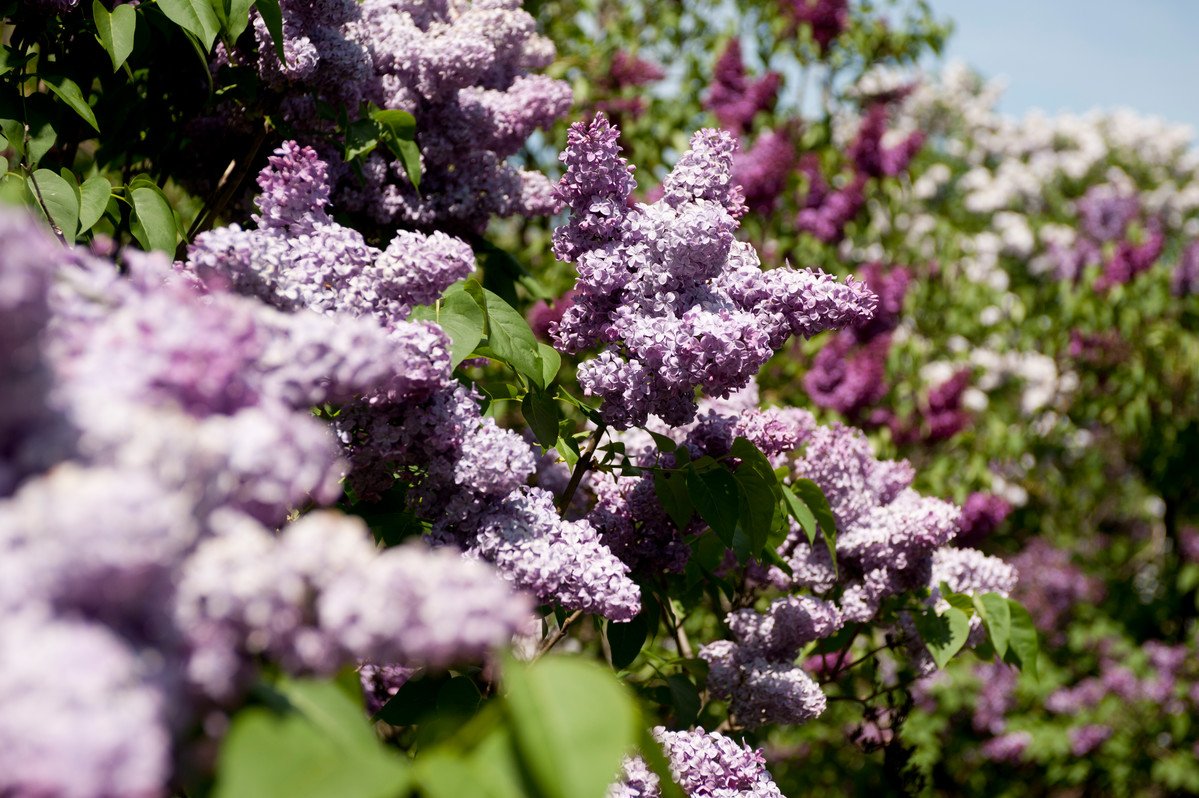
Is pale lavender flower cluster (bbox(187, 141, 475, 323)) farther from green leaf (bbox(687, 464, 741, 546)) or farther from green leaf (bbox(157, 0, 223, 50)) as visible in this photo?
green leaf (bbox(687, 464, 741, 546))

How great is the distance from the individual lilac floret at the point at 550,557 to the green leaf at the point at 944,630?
1.07 metres

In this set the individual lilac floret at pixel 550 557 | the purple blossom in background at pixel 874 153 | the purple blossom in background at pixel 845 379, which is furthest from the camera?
the purple blossom in background at pixel 874 153

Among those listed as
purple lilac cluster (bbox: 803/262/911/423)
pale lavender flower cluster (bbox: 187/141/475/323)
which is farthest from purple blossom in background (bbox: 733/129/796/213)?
pale lavender flower cluster (bbox: 187/141/475/323)

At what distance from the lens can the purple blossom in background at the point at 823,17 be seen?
17.0ft

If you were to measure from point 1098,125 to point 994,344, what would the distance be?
12.7m

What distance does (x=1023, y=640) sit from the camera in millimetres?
2543

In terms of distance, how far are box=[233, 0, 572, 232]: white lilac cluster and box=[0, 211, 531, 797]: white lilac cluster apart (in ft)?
4.64

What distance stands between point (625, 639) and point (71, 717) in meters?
1.60

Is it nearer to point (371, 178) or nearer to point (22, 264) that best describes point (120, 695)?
point (22, 264)

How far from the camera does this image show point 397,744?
271 centimetres

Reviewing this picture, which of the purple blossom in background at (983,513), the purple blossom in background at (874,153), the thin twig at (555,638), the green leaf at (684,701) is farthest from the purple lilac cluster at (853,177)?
the thin twig at (555,638)

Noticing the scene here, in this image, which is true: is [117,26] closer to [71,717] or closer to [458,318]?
[458,318]

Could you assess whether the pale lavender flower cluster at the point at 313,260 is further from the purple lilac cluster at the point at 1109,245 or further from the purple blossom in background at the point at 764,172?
the purple lilac cluster at the point at 1109,245

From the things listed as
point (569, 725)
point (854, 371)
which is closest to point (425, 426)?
point (569, 725)
